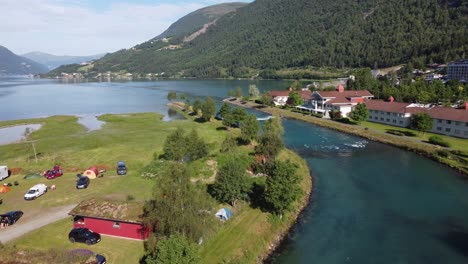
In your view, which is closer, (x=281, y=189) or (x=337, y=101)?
(x=281, y=189)

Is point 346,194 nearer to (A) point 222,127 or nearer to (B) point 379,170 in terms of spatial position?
(B) point 379,170

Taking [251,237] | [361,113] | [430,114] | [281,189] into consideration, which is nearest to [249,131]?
[281,189]

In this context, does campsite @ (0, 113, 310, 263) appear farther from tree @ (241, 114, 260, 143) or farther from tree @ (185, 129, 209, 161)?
tree @ (241, 114, 260, 143)

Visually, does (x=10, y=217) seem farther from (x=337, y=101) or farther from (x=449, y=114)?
(x=337, y=101)

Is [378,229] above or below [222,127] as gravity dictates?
below

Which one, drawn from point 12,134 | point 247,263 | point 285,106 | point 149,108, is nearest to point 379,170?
point 247,263

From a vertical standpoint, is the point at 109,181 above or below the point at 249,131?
below

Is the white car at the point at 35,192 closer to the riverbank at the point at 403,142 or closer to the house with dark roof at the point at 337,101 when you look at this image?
the riverbank at the point at 403,142
